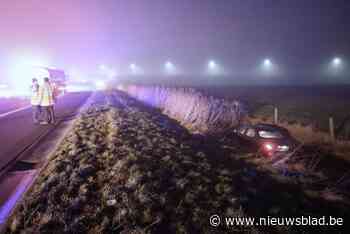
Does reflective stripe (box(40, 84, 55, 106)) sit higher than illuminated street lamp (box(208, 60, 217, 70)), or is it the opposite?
illuminated street lamp (box(208, 60, 217, 70))

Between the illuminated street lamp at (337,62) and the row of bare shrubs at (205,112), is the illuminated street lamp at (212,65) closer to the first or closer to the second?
the illuminated street lamp at (337,62)

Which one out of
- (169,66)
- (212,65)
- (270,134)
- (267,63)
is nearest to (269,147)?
(270,134)

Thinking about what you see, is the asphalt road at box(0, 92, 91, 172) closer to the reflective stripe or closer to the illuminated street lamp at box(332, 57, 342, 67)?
the reflective stripe

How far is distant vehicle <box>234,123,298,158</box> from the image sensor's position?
785 centimetres

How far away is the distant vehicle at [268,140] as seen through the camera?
309 inches

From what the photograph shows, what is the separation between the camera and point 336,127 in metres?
11.5

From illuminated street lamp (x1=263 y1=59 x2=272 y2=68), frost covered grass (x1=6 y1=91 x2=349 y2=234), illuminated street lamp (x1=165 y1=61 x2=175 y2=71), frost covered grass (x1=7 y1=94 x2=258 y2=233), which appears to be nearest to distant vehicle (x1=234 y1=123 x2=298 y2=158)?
frost covered grass (x1=6 y1=91 x2=349 y2=234)

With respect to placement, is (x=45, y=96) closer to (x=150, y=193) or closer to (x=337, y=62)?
(x=150, y=193)

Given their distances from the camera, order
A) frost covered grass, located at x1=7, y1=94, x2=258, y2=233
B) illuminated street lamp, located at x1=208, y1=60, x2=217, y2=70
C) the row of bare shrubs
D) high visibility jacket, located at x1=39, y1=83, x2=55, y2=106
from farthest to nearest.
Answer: illuminated street lamp, located at x1=208, y1=60, x2=217, y2=70, the row of bare shrubs, high visibility jacket, located at x1=39, y1=83, x2=55, y2=106, frost covered grass, located at x1=7, y1=94, x2=258, y2=233

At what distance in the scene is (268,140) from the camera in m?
8.16

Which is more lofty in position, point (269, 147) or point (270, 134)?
point (270, 134)

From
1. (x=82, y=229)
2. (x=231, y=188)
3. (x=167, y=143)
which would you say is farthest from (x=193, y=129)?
Result: (x=82, y=229)

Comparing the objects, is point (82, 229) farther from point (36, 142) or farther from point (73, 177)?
point (36, 142)

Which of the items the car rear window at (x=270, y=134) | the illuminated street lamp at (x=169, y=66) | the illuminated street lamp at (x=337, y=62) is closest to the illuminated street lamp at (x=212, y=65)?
the illuminated street lamp at (x=169, y=66)
